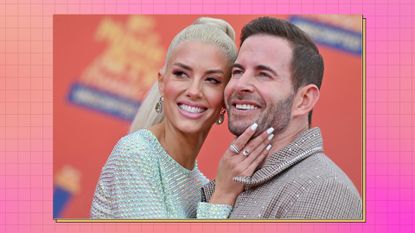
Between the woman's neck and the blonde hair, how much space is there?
14cm

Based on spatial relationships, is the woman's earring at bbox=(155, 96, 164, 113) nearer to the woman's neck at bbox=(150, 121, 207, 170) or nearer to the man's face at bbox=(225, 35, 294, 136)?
the woman's neck at bbox=(150, 121, 207, 170)

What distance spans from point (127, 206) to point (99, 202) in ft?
0.73

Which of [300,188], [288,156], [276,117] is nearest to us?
[300,188]

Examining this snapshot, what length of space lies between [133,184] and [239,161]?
0.58 m

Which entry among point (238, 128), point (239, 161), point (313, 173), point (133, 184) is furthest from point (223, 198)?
point (313, 173)

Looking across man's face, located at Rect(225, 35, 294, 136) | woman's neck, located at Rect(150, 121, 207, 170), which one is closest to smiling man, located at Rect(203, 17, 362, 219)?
man's face, located at Rect(225, 35, 294, 136)

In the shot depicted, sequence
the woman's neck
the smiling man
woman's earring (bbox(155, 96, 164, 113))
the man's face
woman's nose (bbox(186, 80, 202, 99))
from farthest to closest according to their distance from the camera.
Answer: woman's earring (bbox(155, 96, 164, 113)), the woman's neck, woman's nose (bbox(186, 80, 202, 99)), the man's face, the smiling man

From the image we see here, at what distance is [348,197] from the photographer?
4129 millimetres

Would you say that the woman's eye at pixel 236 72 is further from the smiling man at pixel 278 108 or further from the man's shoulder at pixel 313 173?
the man's shoulder at pixel 313 173

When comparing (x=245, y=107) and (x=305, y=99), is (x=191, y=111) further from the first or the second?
(x=305, y=99)

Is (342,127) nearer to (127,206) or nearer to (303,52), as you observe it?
(303,52)

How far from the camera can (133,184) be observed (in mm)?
4617

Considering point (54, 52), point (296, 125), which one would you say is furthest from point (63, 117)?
point (296, 125)

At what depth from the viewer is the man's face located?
4473 mm
